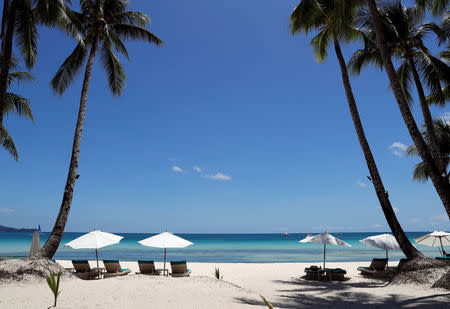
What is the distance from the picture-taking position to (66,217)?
33.1ft

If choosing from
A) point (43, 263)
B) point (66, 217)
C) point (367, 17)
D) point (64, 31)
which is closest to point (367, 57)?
point (367, 17)

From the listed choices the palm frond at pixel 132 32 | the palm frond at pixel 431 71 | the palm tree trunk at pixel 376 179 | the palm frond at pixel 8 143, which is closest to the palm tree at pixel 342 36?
the palm tree trunk at pixel 376 179

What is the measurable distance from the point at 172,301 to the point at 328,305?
3.50 meters

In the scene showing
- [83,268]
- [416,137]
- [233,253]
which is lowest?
[233,253]

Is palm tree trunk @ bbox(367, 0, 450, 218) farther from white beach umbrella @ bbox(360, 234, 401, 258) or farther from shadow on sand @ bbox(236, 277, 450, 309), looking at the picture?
white beach umbrella @ bbox(360, 234, 401, 258)

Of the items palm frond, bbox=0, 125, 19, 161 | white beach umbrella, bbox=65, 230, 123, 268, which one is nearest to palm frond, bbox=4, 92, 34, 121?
palm frond, bbox=0, 125, 19, 161

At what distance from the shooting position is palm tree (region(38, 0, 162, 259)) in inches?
467

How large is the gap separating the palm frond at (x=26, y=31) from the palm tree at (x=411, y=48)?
40.0ft

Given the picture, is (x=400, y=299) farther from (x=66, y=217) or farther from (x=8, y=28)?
(x=8, y=28)

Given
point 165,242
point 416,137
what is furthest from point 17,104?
point 416,137

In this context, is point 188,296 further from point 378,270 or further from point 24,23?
point 24,23

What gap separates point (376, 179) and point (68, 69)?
12732 millimetres

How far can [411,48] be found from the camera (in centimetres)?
1250

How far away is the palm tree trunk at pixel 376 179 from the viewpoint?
1029 cm
